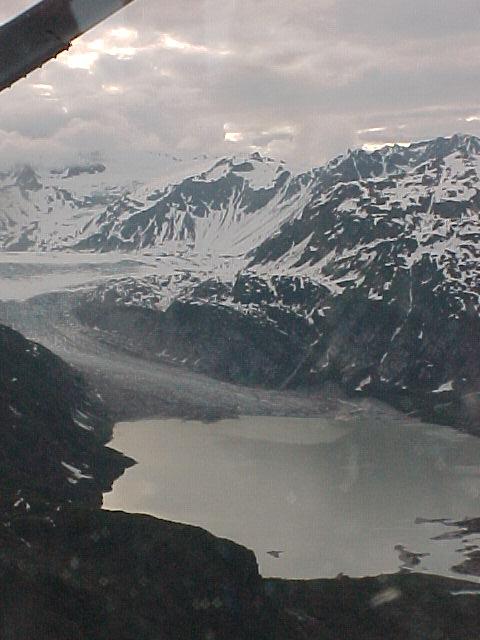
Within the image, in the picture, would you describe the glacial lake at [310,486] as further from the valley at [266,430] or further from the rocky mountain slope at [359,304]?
the rocky mountain slope at [359,304]

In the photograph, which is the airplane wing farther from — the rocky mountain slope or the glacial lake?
the rocky mountain slope

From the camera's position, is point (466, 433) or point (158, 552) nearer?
point (158, 552)

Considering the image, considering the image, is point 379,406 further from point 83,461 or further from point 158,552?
point 158,552

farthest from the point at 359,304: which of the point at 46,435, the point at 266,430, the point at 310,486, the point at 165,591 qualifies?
the point at 165,591

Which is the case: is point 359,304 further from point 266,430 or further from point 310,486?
point 310,486

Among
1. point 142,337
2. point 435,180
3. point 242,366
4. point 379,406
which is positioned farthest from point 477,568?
point 435,180

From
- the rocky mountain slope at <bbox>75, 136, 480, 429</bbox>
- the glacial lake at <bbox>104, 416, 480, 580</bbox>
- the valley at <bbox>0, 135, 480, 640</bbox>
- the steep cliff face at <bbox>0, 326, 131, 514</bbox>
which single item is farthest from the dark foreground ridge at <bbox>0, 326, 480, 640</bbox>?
the rocky mountain slope at <bbox>75, 136, 480, 429</bbox>
